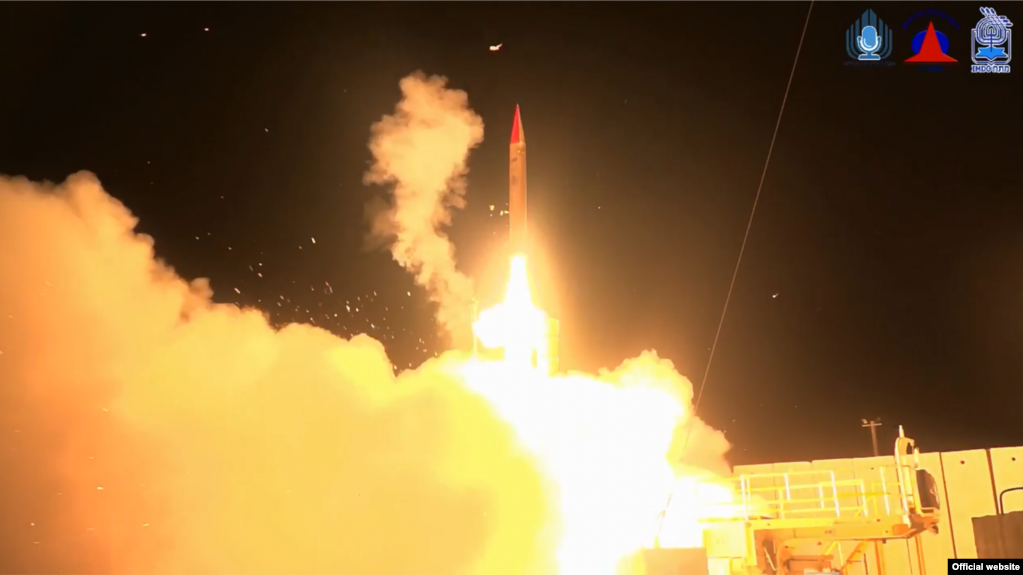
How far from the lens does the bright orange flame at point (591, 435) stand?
1567cm

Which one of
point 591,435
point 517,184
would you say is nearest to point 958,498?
point 591,435

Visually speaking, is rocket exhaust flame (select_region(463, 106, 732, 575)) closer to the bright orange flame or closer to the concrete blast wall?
the bright orange flame

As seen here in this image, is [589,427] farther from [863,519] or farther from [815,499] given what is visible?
[863,519]

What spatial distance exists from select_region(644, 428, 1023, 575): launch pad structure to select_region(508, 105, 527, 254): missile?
7.16 metres

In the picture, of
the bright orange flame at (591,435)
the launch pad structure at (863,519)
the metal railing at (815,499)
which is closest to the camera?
the launch pad structure at (863,519)

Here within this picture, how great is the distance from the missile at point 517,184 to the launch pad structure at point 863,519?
23.5 ft

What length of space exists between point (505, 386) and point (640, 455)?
344 cm

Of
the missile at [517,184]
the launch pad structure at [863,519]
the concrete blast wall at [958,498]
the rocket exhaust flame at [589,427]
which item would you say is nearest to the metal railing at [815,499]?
the launch pad structure at [863,519]

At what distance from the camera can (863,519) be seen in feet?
38.2

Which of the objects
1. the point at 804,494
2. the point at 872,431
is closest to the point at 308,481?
the point at 804,494

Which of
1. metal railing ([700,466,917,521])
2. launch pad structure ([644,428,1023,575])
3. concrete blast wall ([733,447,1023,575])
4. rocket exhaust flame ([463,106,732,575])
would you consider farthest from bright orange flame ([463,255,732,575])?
concrete blast wall ([733,447,1023,575])

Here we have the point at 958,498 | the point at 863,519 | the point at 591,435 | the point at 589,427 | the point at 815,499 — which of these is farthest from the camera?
the point at 589,427

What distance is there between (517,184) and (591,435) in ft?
19.7

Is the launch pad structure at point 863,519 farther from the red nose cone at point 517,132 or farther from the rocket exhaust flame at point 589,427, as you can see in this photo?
the red nose cone at point 517,132
